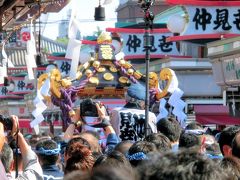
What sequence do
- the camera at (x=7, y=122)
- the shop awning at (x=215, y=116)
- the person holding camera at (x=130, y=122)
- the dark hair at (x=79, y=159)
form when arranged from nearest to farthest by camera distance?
the camera at (x=7, y=122) < the dark hair at (x=79, y=159) < the person holding camera at (x=130, y=122) < the shop awning at (x=215, y=116)

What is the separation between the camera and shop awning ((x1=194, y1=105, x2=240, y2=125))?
20.1 m

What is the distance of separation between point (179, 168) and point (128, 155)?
10.3 ft

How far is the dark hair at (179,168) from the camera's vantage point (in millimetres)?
2391

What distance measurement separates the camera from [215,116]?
69.7 feet

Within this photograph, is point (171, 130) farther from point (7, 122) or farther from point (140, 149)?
point (7, 122)

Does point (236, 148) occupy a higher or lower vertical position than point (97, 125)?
higher

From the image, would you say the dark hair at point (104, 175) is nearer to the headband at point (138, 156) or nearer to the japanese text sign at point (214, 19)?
the headband at point (138, 156)

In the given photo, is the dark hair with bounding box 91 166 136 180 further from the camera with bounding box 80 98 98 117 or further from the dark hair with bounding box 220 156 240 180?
the camera with bounding box 80 98 98 117

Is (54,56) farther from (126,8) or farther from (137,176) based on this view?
(137,176)

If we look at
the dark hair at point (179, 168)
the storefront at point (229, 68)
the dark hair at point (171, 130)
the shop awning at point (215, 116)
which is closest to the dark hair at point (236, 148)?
the dark hair at point (179, 168)

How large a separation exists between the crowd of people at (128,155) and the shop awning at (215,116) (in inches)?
350

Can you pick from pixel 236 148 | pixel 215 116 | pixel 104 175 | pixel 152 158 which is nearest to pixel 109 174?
pixel 104 175

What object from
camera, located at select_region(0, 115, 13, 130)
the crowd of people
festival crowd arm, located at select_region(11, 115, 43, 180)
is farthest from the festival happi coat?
festival crowd arm, located at select_region(11, 115, 43, 180)

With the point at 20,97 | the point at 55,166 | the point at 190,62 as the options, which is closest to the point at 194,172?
the point at 55,166
